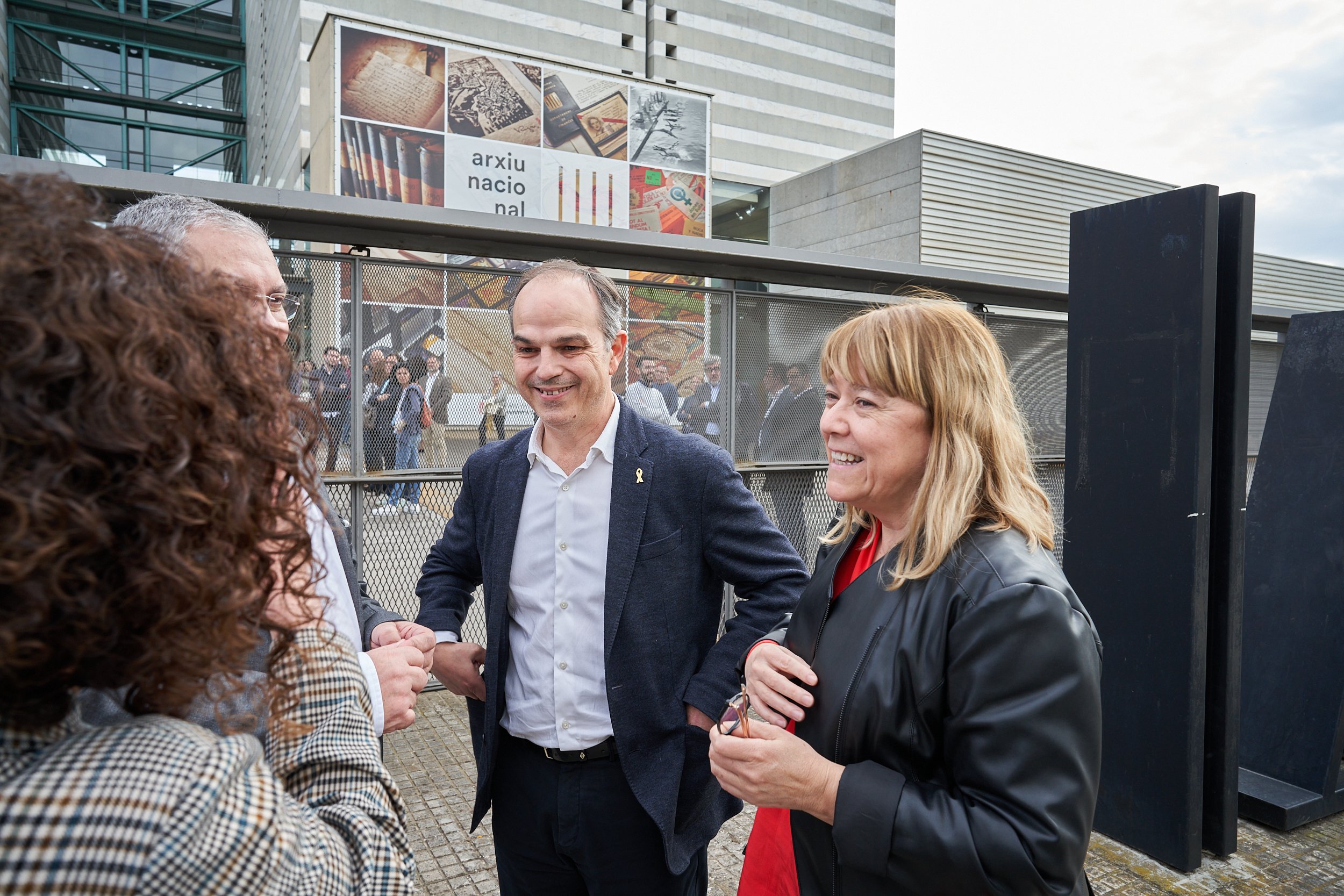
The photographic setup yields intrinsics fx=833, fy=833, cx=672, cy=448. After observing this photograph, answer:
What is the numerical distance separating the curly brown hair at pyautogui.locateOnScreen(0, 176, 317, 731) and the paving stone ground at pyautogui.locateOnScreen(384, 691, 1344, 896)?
304cm

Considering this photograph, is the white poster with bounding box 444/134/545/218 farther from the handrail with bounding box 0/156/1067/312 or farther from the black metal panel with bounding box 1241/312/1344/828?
the black metal panel with bounding box 1241/312/1344/828

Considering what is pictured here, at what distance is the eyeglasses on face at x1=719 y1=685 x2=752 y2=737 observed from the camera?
1620 mm

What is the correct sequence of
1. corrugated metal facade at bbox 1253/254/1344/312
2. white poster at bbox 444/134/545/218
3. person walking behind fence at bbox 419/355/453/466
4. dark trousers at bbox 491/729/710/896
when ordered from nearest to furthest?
dark trousers at bbox 491/729/710/896 < person walking behind fence at bbox 419/355/453/466 < corrugated metal facade at bbox 1253/254/1344/312 < white poster at bbox 444/134/545/218

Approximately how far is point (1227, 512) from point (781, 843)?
2656 millimetres

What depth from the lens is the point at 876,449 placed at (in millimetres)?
1721

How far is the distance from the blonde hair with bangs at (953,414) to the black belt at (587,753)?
0.97 m

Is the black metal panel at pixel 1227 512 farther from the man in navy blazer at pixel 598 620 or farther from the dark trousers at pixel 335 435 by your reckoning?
the dark trousers at pixel 335 435

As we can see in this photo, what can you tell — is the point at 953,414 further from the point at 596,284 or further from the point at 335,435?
the point at 335,435

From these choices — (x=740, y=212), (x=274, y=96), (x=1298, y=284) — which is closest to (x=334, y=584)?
(x=1298, y=284)

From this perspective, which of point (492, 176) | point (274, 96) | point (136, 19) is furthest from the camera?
point (136, 19)

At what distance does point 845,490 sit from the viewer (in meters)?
1.77

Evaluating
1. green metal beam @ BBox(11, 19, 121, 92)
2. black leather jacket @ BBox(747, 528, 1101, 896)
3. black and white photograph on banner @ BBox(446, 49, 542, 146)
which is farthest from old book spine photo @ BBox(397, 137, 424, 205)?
green metal beam @ BBox(11, 19, 121, 92)

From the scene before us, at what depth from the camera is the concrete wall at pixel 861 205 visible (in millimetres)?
18266

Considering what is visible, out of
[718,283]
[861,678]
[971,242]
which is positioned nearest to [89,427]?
[861,678]
